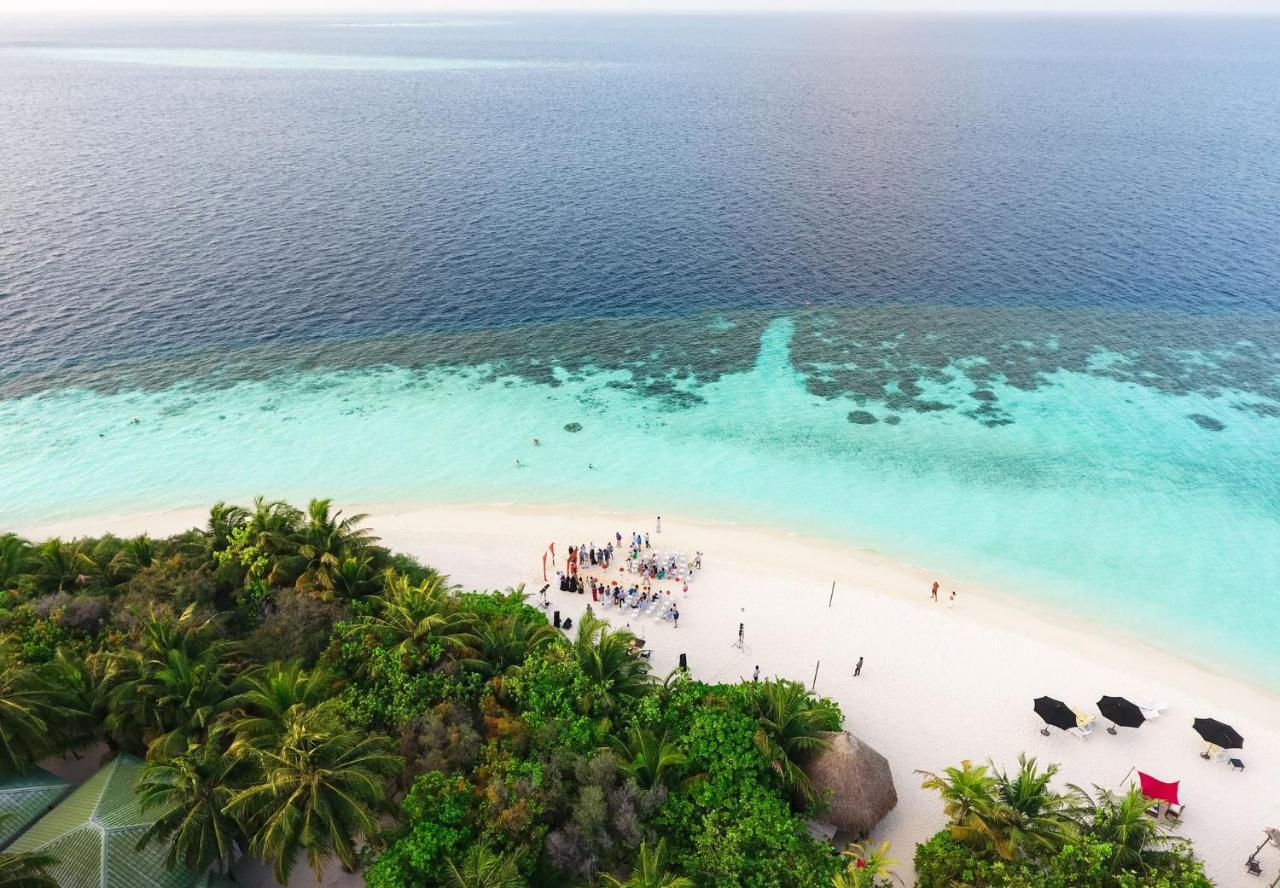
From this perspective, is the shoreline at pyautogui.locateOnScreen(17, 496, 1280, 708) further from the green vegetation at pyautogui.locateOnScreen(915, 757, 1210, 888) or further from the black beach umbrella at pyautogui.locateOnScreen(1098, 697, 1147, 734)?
the green vegetation at pyautogui.locateOnScreen(915, 757, 1210, 888)

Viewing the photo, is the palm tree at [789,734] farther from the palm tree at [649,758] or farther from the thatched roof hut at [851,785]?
the palm tree at [649,758]

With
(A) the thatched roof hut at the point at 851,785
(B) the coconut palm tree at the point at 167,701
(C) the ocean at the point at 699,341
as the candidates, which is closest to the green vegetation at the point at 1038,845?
(A) the thatched roof hut at the point at 851,785

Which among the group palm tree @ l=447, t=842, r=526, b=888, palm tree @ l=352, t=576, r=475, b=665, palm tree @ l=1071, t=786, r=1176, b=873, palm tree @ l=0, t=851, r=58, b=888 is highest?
palm tree @ l=0, t=851, r=58, b=888

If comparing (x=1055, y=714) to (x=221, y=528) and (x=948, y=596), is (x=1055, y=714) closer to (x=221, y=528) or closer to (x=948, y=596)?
(x=948, y=596)

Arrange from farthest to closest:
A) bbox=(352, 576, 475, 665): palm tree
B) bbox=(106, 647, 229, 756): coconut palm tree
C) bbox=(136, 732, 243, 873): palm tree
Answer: bbox=(352, 576, 475, 665): palm tree
bbox=(106, 647, 229, 756): coconut palm tree
bbox=(136, 732, 243, 873): palm tree

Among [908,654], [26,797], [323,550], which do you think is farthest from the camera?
[908,654]

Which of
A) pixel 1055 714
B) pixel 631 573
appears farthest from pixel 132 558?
pixel 1055 714

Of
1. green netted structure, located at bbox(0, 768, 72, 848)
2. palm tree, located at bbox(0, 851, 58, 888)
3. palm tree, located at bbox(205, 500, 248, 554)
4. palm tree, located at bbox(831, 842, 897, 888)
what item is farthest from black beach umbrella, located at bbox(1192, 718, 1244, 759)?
palm tree, located at bbox(205, 500, 248, 554)

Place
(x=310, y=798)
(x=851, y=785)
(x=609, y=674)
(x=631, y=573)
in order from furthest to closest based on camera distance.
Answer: (x=631, y=573) → (x=609, y=674) → (x=851, y=785) → (x=310, y=798)
